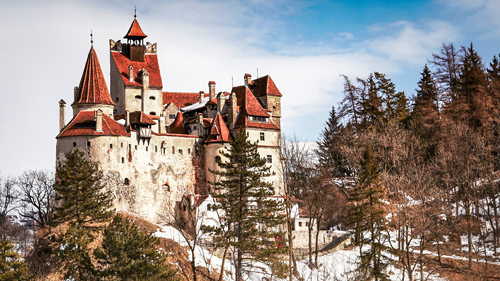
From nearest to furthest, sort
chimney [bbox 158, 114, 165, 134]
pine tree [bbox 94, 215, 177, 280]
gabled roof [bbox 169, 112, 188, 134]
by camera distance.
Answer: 1. pine tree [bbox 94, 215, 177, 280]
2. chimney [bbox 158, 114, 165, 134]
3. gabled roof [bbox 169, 112, 188, 134]

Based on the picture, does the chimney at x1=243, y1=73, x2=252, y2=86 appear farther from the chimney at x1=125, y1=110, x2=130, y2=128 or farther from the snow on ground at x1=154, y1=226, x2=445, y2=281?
the snow on ground at x1=154, y1=226, x2=445, y2=281

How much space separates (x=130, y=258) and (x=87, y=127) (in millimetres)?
23283

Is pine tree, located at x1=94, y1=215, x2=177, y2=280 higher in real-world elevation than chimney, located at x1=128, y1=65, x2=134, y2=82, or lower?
lower

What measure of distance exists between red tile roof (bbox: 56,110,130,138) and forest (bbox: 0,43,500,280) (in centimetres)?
392

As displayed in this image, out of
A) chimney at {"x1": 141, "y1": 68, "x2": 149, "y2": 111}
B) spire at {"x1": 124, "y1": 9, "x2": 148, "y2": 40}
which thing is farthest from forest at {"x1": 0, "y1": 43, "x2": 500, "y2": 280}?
spire at {"x1": 124, "y1": 9, "x2": 148, "y2": 40}

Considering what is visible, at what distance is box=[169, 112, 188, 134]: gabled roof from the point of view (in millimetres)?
64938

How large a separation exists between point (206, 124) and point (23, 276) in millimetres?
32407

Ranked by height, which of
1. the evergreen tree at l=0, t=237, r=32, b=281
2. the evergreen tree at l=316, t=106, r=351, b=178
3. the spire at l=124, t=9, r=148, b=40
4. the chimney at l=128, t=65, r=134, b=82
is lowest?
the evergreen tree at l=0, t=237, r=32, b=281

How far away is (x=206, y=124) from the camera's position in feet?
212

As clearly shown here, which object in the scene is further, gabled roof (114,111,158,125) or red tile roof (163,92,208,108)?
red tile roof (163,92,208,108)

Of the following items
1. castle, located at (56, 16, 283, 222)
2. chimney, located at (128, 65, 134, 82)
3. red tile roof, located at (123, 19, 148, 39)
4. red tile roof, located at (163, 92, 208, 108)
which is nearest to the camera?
castle, located at (56, 16, 283, 222)

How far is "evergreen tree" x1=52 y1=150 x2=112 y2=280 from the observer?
40.7m

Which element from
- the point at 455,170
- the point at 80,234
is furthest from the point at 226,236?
Result: the point at 455,170

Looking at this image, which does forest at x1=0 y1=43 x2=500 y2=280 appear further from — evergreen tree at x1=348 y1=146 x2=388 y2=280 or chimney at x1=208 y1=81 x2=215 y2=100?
chimney at x1=208 y1=81 x2=215 y2=100
